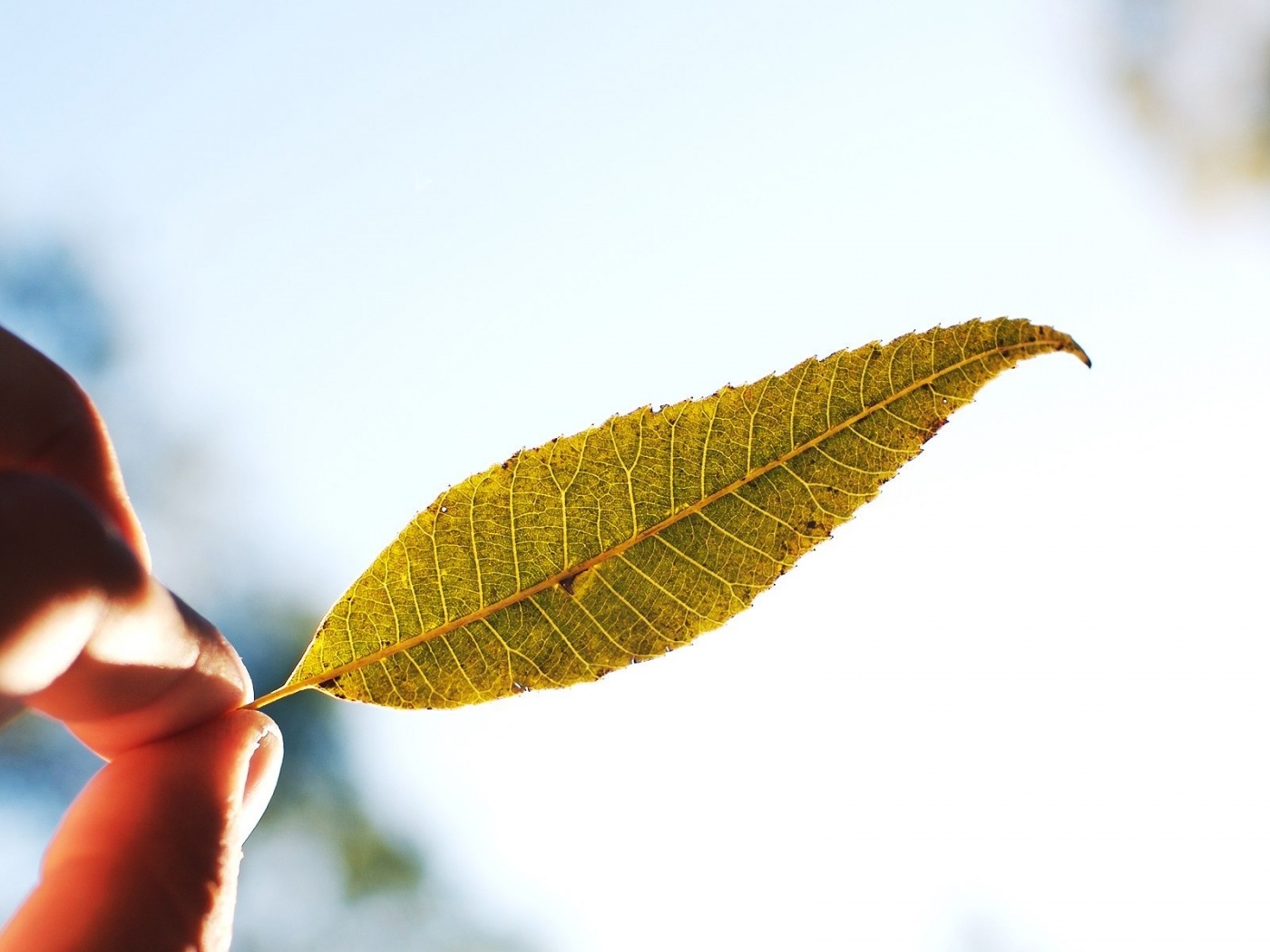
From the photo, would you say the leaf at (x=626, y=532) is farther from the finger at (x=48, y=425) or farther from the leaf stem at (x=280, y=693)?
the finger at (x=48, y=425)

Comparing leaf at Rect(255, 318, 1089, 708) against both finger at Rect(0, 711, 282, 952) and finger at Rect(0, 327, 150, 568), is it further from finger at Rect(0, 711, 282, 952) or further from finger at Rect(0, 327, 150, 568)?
finger at Rect(0, 327, 150, 568)

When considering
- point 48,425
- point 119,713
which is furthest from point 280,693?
point 48,425

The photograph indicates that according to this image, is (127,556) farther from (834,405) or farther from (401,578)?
(834,405)

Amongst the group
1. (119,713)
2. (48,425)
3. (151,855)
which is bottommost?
(151,855)

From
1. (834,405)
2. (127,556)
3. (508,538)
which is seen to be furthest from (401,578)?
(834,405)

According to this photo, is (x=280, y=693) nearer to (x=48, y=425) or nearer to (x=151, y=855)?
(x=151, y=855)

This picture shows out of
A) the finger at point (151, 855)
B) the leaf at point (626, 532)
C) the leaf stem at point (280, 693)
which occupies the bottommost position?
the finger at point (151, 855)

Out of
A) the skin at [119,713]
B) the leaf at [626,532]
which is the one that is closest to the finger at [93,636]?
the skin at [119,713]
